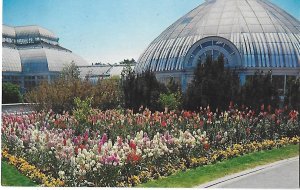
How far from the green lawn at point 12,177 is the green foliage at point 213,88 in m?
4.46

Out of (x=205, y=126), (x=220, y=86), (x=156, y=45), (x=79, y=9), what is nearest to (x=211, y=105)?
(x=220, y=86)

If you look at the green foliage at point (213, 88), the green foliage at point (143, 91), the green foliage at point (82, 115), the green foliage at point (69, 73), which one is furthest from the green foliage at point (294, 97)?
the green foliage at point (69, 73)

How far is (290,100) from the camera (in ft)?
35.6

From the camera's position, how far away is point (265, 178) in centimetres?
791

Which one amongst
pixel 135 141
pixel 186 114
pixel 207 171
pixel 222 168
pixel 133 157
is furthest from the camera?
pixel 186 114

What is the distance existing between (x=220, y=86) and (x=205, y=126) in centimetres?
151

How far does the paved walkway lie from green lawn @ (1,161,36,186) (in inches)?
117

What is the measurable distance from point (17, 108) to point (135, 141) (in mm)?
6524

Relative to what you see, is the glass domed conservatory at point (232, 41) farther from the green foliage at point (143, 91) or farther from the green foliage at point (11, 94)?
the green foliage at point (11, 94)

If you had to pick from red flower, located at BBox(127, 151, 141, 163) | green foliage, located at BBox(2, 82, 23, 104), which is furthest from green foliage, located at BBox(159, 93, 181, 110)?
red flower, located at BBox(127, 151, 141, 163)

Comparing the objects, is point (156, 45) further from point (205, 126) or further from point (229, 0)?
point (205, 126)

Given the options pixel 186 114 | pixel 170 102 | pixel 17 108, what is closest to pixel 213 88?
pixel 170 102

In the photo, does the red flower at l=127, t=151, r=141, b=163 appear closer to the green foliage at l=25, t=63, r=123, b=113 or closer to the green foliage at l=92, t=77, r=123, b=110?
the green foliage at l=25, t=63, r=123, b=113

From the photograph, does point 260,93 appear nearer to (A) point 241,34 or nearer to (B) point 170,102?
(B) point 170,102
